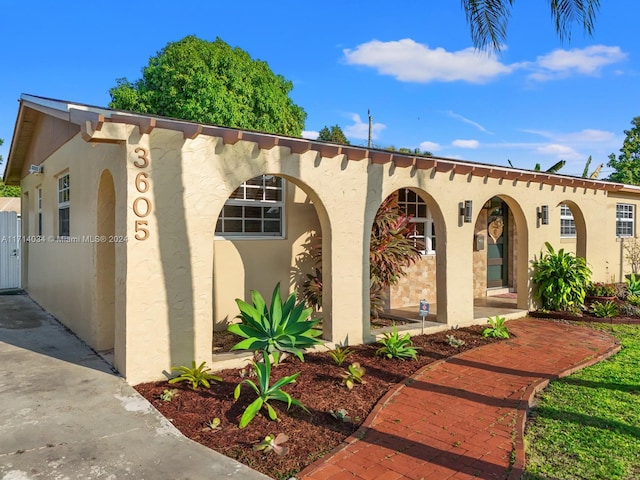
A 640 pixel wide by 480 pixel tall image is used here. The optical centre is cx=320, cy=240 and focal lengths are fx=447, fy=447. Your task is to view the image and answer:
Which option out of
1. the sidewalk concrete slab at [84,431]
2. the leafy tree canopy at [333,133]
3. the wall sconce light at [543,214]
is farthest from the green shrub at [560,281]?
the leafy tree canopy at [333,133]

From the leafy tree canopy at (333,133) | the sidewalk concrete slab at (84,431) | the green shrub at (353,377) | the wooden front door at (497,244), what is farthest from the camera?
the leafy tree canopy at (333,133)

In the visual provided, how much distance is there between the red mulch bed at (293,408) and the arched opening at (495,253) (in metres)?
6.00

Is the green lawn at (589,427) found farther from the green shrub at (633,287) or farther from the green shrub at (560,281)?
the green shrub at (633,287)

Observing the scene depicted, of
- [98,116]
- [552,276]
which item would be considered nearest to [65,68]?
[98,116]

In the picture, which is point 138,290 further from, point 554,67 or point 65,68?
point 65,68

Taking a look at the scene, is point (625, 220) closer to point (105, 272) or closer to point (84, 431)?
point (105, 272)

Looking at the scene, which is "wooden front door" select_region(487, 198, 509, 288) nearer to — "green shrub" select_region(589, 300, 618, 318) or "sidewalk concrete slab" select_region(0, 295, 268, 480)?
"green shrub" select_region(589, 300, 618, 318)

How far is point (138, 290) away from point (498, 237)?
10.5 m

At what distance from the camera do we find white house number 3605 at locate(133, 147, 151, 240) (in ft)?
17.8

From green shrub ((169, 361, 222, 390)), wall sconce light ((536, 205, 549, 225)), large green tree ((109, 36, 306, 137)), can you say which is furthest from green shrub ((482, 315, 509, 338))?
large green tree ((109, 36, 306, 137))

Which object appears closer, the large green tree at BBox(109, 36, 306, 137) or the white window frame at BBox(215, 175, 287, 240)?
the white window frame at BBox(215, 175, 287, 240)

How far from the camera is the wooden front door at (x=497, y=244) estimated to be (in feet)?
41.6

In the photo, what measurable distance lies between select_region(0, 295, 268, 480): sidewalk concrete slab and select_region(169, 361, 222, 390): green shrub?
56 cm

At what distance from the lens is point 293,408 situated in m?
4.80
